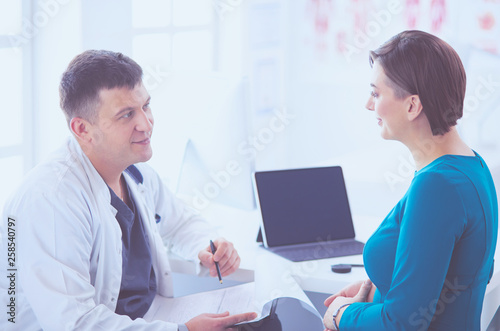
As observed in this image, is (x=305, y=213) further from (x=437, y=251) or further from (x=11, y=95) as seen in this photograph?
(x=11, y=95)

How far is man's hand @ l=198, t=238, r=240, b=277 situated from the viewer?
180 centimetres

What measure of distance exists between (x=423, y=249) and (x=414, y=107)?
33 centimetres

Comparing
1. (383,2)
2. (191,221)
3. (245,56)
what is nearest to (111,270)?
(191,221)

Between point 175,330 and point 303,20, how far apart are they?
357 centimetres

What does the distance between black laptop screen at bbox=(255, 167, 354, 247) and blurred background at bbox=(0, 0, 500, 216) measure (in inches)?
4.5

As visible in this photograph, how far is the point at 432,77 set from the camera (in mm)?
1247

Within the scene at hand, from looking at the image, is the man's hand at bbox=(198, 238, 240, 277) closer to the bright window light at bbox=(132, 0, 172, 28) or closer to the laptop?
the laptop

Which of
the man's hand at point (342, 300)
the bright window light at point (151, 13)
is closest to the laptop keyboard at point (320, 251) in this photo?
the man's hand at point (342, 300)

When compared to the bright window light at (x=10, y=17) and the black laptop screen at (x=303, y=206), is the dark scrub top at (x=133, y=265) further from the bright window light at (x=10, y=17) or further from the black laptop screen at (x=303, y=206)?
the bright window light at (x=10, y=17)

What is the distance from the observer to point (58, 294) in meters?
1.26

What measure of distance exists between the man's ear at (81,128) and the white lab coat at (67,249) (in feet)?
0.10

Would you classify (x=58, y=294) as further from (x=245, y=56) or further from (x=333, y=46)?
(x=333, y=46)

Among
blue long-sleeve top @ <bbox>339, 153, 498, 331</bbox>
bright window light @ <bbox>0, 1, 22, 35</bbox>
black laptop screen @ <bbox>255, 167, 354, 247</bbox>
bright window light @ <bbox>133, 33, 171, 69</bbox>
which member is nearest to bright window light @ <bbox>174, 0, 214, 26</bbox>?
bright window light @ <bbox>133, 33, 171, 69</bbox>

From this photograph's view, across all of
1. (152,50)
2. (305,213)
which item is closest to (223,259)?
(305,213)
